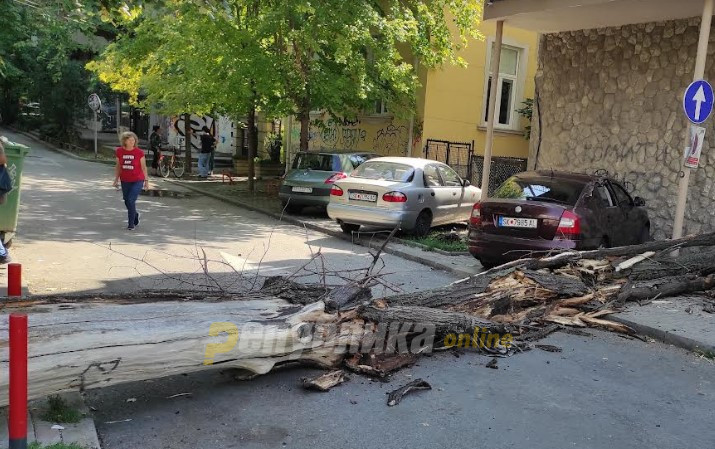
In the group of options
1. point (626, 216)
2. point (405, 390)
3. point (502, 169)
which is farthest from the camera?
point (502, 169)

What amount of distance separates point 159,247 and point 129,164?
7.50 feet

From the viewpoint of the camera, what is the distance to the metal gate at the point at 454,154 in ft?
58.5

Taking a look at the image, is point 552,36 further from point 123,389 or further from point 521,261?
point 123,389

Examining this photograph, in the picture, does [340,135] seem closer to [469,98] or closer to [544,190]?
[469,98]

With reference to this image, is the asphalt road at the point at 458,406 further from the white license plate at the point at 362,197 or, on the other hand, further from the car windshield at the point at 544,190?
the white license plate at the point at 362,197

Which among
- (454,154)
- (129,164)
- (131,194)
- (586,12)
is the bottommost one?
(131,194)

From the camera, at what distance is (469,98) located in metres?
18.5

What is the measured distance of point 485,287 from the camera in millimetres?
6453

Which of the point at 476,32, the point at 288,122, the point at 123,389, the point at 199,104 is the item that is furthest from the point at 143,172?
the point at 288,122

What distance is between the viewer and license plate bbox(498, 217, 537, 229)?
841 cm

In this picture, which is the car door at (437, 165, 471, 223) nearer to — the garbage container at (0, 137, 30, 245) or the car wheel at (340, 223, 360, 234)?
the car wheel at (340, 223, 360, 234)

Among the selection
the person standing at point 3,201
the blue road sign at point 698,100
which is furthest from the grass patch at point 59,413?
the blue road sign at point 698,100

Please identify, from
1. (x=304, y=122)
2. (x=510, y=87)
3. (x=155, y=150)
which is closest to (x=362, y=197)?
(x=304, y=122)

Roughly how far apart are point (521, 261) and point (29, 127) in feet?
134
